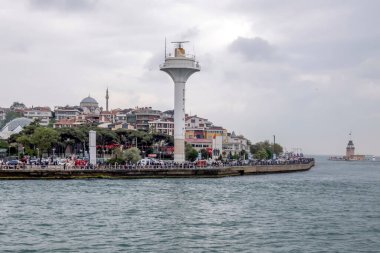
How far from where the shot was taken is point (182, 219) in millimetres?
40094

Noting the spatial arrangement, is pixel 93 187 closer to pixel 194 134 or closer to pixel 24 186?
pixel 24 186

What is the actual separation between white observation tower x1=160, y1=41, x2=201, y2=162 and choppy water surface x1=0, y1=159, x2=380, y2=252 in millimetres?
31694

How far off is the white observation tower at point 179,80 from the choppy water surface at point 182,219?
31.7 m

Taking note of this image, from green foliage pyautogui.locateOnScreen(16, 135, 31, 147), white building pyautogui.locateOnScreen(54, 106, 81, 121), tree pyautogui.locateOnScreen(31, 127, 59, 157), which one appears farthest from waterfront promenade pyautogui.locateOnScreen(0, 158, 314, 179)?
white building pyautogui.locateOnScreen(54, 106, 81, 121)

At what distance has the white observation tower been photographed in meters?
94.4

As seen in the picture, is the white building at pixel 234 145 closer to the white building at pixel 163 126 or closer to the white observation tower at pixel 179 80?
the white building at pixel 163 126

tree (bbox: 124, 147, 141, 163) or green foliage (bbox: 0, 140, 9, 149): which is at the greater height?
green foliage (bbox: 0, 140, 9, 149)

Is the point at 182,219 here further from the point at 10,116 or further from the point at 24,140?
the point at 10,116

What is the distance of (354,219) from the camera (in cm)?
4138

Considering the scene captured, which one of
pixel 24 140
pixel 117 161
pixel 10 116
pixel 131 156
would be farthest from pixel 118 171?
pixel 10 116

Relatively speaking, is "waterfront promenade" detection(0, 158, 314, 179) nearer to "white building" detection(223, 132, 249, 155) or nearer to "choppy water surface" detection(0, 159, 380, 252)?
"choppy water surface" detection(0, 159, 380, 252)

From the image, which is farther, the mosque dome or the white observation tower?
the mosque dome

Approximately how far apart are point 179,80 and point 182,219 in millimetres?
56641

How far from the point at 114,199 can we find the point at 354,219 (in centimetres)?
2003
